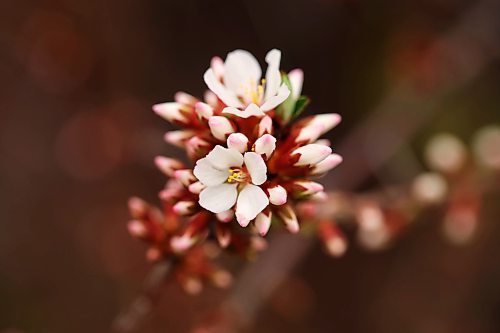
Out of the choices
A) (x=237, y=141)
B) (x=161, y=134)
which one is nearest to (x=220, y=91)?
(x=237, y=141)

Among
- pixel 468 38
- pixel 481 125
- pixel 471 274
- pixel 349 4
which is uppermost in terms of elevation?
pixel 349 4

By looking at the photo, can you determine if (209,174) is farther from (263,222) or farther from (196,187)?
(263,222)

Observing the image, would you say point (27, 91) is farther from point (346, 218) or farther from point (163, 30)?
point (346, 218)

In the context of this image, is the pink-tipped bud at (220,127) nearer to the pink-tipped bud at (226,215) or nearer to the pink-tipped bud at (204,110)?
the pink-tipped bud at (204,110)

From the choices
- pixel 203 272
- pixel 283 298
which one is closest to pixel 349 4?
pixel 283 298

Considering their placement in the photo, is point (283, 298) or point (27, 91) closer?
point (283, 298)

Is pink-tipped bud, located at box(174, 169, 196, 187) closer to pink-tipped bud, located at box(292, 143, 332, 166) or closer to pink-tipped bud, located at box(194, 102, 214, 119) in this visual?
pink-tipped bud, located at box(194, 102, 214, 119)

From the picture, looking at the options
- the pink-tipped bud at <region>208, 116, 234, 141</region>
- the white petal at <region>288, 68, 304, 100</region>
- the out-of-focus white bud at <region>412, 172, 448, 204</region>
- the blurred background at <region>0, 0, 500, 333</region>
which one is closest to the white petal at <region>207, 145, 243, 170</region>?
the pink-tipped bud at <region>208, 116, 234, 141</region>
